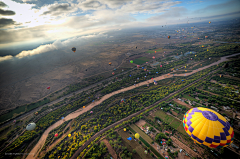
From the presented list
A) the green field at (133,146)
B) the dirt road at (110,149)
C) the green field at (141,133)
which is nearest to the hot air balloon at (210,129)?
the green field at (141,133)

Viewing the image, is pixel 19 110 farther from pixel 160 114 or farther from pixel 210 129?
pixel 210 129

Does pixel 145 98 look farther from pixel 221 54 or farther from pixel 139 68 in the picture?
Result: pixel 221 54

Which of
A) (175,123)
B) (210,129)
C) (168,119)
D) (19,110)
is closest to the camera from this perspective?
(210,129)

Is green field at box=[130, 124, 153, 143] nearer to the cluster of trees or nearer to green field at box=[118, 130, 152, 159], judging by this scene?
green field at box=[118, 130, 152, 159]

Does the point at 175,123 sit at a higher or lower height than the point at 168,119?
lower

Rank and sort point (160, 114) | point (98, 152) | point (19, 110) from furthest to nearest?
point (19, 110)
point (160, 114)
point (98, 152)

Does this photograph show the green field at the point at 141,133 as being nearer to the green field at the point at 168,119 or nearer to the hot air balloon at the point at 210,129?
the green field at the point at 168,119

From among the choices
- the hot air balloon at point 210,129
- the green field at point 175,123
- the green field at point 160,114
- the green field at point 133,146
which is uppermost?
the hot air balloon at point 210,129

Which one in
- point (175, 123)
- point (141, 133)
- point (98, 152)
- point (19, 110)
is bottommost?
point (141, 133)

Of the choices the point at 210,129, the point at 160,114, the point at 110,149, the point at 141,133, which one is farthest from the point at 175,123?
the point at 110,149
